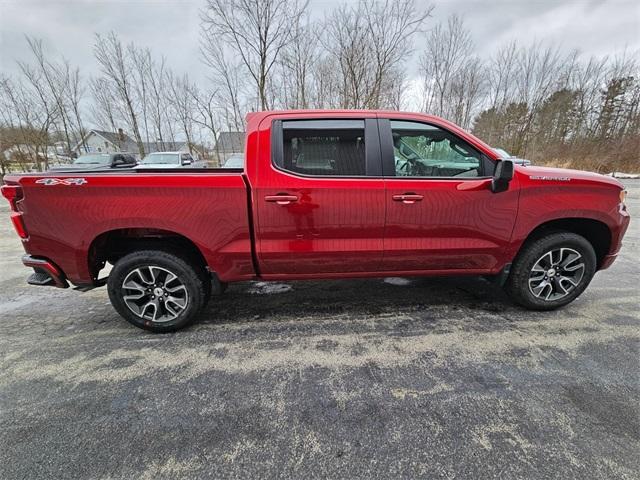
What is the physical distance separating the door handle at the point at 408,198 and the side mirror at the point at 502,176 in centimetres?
67

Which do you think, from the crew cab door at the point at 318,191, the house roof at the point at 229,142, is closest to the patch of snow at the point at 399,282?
the crew cab door at the point at 318,191

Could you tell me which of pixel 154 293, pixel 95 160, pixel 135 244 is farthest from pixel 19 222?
pixel 95 160

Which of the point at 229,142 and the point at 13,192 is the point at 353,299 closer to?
the point at 13,192

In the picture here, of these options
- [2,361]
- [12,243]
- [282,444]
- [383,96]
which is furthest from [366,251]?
[383,96]

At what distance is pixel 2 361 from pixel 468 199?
4.21 m

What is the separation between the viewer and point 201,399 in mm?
1990

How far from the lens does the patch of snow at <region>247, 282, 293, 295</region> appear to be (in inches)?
143

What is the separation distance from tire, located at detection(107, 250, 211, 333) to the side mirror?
2.82m

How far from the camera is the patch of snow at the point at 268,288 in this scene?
363 cm

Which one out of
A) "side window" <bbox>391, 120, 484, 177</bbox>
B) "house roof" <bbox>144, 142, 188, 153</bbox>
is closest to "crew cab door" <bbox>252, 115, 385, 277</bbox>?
"side window" <bbox>391, 120, 484, 177</bbox>

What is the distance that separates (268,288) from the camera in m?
3.73

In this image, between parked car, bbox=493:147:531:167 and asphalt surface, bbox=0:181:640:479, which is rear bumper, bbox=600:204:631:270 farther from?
parked car, bbox=493:147:531:167

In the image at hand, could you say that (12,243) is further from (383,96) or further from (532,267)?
(383,96)

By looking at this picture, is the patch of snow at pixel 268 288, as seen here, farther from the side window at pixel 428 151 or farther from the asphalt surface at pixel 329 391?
the side window at pixel 428 151
